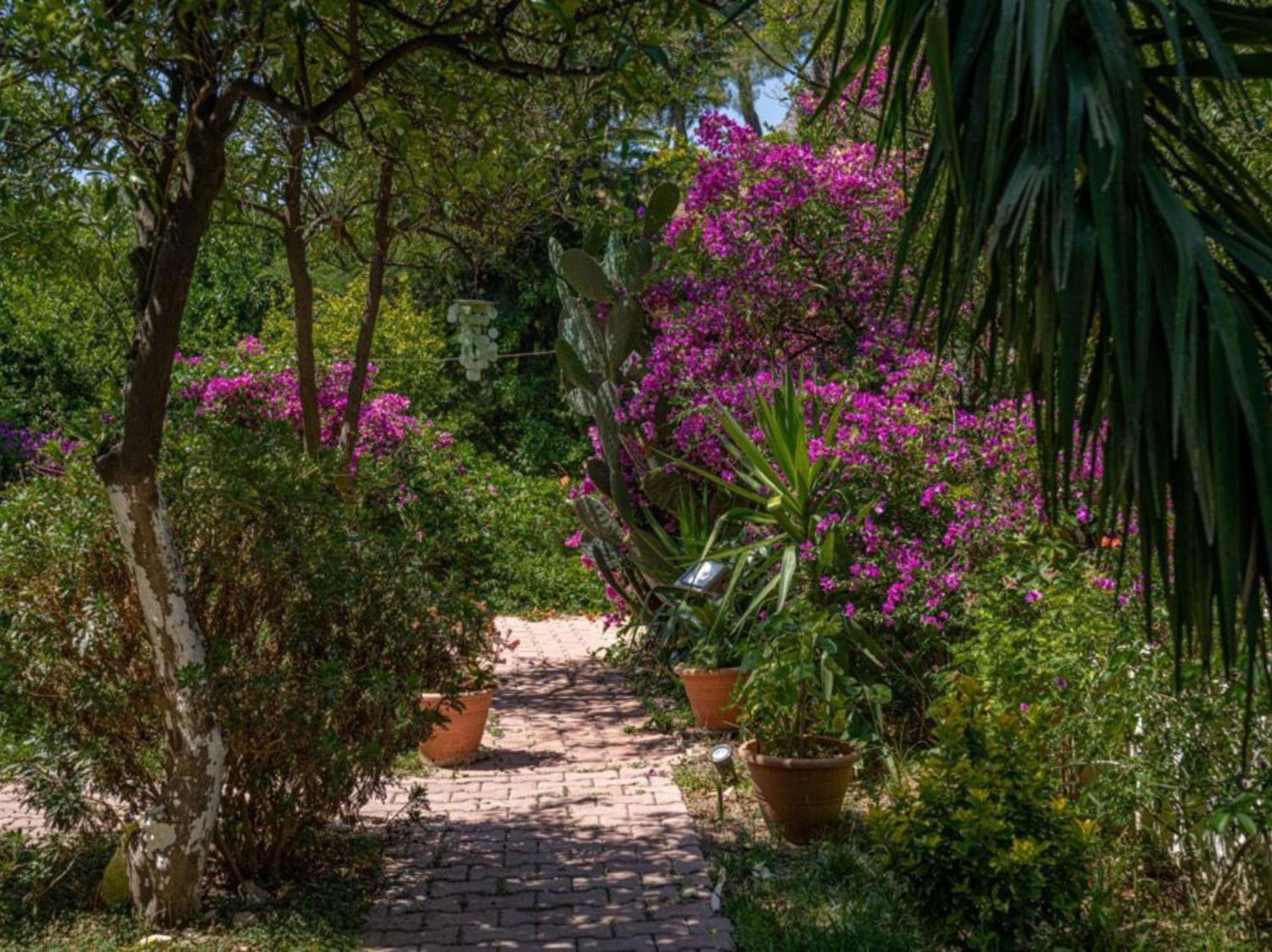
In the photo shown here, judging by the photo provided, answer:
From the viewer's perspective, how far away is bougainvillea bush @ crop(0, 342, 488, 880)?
4383 mm

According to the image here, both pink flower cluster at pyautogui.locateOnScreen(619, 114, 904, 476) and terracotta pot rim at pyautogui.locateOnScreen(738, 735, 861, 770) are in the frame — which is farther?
pink flower cluster at pyautogui.locateOnScreen(619, 114, 904, 476)

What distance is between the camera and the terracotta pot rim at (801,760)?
5203mm

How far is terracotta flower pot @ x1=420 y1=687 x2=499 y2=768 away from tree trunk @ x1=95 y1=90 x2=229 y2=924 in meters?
2.48

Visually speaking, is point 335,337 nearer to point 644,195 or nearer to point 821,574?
point 644,195

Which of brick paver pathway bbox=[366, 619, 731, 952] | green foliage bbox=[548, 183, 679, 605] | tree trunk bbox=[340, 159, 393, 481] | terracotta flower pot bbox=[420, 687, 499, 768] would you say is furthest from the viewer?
green foliage bbox=[548, 183, 679, 605]

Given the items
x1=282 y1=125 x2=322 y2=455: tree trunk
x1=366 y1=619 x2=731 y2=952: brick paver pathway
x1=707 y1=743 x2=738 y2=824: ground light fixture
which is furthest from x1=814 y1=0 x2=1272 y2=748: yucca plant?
x1=282 y1=125 x2=322 y2=455: tree trunk

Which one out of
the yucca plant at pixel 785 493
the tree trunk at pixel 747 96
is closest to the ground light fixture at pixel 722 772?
the yucca plant at pixel 785 493

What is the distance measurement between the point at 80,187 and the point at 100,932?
264 cm

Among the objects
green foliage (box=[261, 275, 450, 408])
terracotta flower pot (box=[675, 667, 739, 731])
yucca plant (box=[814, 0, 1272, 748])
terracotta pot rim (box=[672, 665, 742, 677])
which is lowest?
terracotta flower pot (box=[675, 667, 739, 731])

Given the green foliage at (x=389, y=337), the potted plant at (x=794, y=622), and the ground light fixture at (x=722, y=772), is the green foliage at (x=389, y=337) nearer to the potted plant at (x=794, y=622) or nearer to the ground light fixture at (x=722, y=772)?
the potted plant at (x=794, y=622)

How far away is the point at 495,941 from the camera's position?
4297mm

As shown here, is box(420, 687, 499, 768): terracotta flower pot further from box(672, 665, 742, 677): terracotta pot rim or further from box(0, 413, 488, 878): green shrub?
box(0, 413, 488, 878): green shrub

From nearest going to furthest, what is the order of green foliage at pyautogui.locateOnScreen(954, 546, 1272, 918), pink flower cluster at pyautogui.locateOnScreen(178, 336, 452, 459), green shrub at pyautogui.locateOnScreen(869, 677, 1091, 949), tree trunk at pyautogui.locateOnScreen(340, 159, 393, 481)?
green shrub at pyautogui.locateOnScreen(869, 677, 1091, 949) → green foliage at pyautogui.locateOnScreen(954, 546, 1272, 918) → tree trunk at pyautogui.locateOnScreen(340, 159, 393, 481) → pink flower cluster at pyautogui.locateOnScreen(178, 336, 452, 459)

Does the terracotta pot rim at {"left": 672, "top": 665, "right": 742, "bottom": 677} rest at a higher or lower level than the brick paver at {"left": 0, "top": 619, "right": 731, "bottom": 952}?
higher
